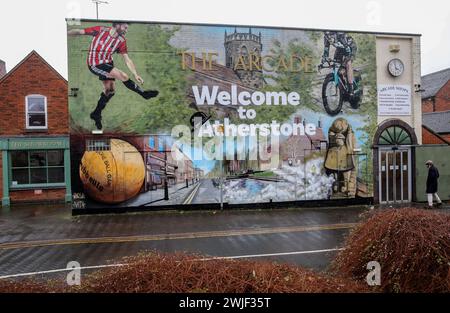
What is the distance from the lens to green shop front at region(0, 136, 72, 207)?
1906 cm

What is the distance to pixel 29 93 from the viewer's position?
1964cm

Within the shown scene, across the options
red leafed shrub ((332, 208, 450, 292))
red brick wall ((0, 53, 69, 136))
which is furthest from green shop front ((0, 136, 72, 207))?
red leafed shrub ((332, 208, 450, 292))

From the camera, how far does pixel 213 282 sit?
409 centimetres

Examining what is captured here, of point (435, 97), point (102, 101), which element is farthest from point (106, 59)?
point (435, 97)

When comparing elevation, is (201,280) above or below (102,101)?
below

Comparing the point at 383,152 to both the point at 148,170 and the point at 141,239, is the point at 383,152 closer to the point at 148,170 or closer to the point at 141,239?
the point at 148,170

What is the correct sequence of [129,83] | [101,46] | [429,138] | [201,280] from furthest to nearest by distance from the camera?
[429,138] < [129,83] < [101,46] < [201,280]

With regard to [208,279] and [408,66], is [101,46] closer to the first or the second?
[208,279]

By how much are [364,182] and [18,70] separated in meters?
17.7

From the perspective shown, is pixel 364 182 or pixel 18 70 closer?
pixel 364 182

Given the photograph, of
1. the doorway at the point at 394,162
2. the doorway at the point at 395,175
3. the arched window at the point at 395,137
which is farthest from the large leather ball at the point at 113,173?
the arched window at the point at 395,137

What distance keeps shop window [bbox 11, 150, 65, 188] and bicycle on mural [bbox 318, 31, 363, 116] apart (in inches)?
535

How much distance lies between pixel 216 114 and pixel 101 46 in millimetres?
5239

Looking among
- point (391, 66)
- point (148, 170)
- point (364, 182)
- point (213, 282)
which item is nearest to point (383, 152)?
point (364, 182)
